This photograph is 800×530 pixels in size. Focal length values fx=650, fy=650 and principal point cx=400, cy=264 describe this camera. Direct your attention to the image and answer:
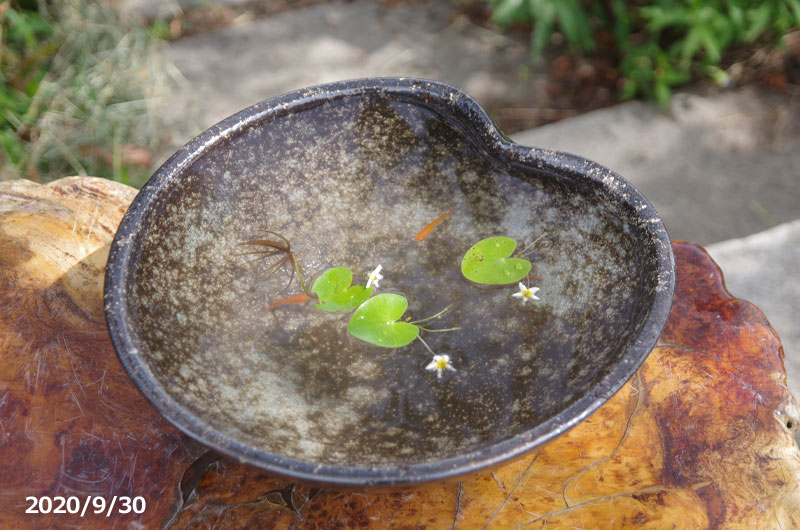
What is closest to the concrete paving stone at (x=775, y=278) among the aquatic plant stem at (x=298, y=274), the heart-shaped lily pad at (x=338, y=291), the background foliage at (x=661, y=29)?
the background foliage at (x=661, y=29)

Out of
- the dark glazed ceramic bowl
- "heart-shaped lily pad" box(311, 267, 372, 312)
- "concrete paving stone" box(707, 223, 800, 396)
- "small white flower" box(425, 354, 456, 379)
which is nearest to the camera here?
the dark glazed ceramic bowl

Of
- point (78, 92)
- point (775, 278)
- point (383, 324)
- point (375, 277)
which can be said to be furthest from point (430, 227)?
point (78, 92)

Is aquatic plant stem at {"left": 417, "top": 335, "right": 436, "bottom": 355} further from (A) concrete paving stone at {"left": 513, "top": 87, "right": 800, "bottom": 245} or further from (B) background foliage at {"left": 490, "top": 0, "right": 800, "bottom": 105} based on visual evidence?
(B) background foliage at {"left": 490, "top": 0, "right": 800, "bottom": 105}

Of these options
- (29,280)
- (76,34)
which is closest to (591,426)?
(29,280)

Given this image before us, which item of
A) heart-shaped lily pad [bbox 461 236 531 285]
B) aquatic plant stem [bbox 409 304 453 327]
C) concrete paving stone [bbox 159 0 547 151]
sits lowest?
concrete paving stone [bbox 159 0 547 151]
